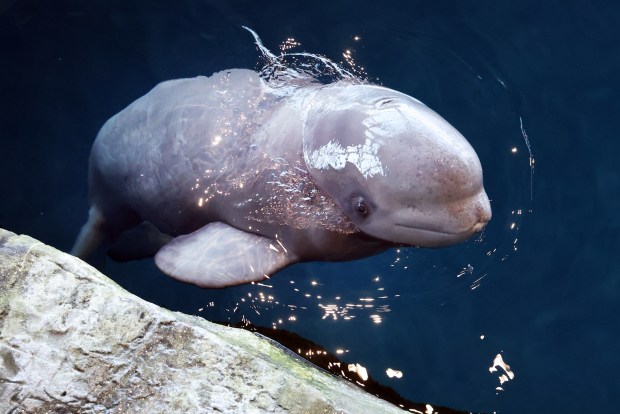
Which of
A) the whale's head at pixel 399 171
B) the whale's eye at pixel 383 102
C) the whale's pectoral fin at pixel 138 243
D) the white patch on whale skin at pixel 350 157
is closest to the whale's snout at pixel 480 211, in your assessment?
the whale's head at pixel 399 171

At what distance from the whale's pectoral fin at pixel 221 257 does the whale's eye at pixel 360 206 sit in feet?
2.59

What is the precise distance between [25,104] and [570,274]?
5.28m

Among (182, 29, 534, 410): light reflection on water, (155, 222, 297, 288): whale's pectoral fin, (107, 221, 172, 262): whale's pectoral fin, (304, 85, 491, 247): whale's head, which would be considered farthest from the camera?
(107, 221, 172, 262): whale's pectoral fin

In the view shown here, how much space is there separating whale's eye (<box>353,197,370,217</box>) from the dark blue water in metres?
1.45

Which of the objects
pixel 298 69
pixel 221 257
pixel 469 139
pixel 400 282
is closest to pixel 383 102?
pixel 221 257

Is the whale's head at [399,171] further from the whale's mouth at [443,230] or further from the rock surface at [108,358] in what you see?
the rock surface at [108,358]

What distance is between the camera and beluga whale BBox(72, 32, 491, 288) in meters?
3.89

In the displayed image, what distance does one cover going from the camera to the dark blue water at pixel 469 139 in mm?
5410

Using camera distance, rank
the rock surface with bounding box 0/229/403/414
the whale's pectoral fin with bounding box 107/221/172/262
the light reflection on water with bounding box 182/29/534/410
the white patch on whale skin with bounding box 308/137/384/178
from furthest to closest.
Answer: the whale's pectoral fin with bounding box 107/221/172/262 → the light reflection on water with bounding box 182/29/534/410 → the white patch on whale skin with bounding box 308/137/384/178 → the rock surface with bounding box 0/229/403/414

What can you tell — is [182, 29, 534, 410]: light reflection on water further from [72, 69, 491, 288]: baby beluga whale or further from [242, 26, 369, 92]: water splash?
[72, 69, 491, 288]: baby beluga whale

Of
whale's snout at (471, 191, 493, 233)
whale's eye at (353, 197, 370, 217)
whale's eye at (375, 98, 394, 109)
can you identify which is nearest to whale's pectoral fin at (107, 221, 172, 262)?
whale's eye at (353, 197, 370, 217)

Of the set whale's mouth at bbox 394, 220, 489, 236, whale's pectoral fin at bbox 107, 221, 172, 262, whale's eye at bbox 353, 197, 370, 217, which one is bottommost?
whale's pectoral fin at bbox 107, 221, 172, 262

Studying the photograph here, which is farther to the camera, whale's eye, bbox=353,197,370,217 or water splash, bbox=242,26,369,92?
water splash, bbox=242,26,369,92

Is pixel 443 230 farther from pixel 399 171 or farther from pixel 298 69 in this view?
pixel 298 69
